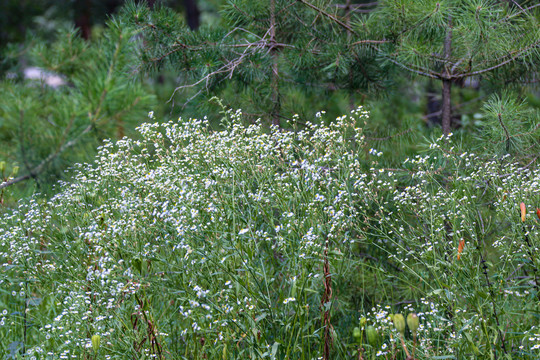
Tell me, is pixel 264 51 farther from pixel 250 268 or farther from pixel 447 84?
pixel 250 268

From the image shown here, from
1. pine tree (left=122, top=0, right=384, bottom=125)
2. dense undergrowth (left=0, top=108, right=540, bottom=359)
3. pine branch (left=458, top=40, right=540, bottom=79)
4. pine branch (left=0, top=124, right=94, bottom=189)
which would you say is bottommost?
dense undergrowth (left=0, top=108, right=540, bottom=359)

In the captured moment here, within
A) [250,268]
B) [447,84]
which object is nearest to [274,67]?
[447,84]

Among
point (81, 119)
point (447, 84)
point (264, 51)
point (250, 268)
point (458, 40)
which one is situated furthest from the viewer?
point (81, 119)

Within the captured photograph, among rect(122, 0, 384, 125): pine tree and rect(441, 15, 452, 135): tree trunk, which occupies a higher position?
rect(122, 0, 384, 125): pine tree

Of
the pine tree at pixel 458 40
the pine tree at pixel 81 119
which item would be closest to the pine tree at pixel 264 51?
the pine tree at pixel 458 40

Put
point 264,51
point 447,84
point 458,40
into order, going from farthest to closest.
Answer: point 264,51
point 447,84
point 458,40

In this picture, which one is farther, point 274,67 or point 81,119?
point 81,119

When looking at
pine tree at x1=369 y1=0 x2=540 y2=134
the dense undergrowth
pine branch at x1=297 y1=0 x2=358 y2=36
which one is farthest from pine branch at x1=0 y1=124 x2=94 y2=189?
pine tree at x1=369 y1=0 x2=540 y2=134

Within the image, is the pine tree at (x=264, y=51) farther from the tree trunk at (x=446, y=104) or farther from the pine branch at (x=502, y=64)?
the pine branch at (x=502, y=64)

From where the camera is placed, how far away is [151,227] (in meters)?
3.12

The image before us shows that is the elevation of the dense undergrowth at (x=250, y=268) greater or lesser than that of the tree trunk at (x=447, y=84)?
lesser

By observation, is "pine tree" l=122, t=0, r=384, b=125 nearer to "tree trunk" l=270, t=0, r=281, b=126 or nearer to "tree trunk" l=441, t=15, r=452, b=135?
"tree trunk" l=270, t=0, r=281, b=126

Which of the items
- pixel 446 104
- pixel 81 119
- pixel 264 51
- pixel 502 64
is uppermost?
pixel 264 51

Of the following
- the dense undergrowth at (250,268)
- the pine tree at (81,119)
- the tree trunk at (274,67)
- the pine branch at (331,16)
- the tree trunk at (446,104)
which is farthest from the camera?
the pine tree at (81,119)
